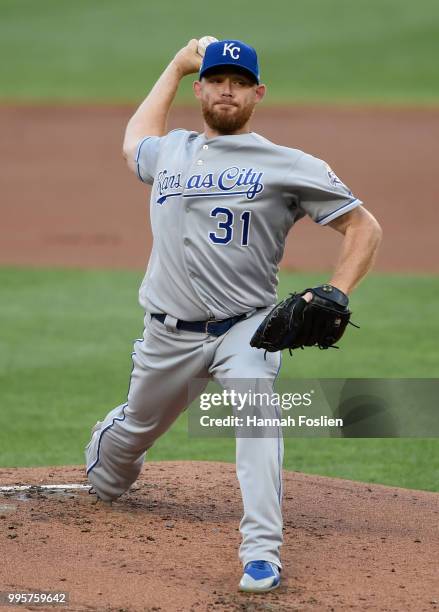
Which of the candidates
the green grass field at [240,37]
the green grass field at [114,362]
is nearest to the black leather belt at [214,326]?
the green grass field at [114,362]

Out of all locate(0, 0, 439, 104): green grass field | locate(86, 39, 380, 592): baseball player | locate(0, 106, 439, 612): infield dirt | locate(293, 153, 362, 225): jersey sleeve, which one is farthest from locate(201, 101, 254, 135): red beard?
locate(0, 0, 439, 104): green grass field

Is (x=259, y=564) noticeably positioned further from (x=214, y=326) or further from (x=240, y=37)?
(x=240, y=37)

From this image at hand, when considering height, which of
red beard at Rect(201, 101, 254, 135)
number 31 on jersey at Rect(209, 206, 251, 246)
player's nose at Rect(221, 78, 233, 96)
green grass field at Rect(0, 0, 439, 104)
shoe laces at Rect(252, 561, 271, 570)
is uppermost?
green grass field at Rect(0, 0, 439, 104)

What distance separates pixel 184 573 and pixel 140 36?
80.7 feet

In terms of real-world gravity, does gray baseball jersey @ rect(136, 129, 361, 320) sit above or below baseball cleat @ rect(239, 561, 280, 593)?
above

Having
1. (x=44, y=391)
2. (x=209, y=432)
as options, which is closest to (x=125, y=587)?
(x=209, y=432)

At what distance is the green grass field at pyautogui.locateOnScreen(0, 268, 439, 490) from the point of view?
6625mm

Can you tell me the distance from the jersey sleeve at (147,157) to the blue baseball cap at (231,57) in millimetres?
416

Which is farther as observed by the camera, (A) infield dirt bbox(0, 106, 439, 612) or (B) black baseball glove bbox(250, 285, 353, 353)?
(B) black baseball glove bbox(250, 285, 353, 353)

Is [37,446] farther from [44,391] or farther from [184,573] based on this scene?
[184,573]

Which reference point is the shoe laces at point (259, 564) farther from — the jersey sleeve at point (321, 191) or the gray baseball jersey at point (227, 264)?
the jersey sleeve at point (321, 191)

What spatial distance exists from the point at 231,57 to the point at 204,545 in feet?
5.84

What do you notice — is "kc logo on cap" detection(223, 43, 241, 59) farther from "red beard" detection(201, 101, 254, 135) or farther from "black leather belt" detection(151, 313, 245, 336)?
"black leather belt" detection(151, 313, 245, 336)

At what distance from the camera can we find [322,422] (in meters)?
7.10
